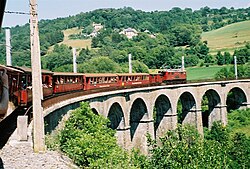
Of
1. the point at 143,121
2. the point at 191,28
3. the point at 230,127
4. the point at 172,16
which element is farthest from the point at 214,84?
the point at 172,16

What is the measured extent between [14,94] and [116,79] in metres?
20.3

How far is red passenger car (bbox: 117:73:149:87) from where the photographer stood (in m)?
33.1

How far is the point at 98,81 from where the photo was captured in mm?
28828

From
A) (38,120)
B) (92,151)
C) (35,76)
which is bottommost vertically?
(92,151)

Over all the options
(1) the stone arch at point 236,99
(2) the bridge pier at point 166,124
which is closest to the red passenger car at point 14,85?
(2) the bridge pier at point 166,124

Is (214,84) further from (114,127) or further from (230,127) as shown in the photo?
(114,127)

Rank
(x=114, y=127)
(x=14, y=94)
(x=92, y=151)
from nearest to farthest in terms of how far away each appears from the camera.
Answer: (x=14, y=94) → (x=92, y=151) → (x=114, y=127)

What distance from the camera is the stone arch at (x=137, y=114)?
117ft

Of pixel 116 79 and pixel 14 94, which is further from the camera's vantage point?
pixel 116 79

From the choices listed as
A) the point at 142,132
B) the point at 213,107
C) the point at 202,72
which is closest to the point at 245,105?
the point at 213,107

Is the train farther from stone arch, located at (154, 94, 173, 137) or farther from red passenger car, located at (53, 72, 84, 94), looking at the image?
stone arch, located at (154, 94, 173, 137)

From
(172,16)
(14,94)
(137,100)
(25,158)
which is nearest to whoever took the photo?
(25,158)

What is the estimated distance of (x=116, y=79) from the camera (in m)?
32.1

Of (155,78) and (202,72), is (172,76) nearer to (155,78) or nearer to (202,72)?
(155,78)
